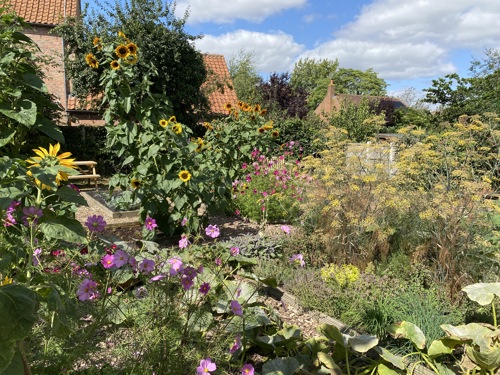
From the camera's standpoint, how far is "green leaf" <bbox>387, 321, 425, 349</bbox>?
2402 millimetres

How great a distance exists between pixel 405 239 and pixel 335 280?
1.02m

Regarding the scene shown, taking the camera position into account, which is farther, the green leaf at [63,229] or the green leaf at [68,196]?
the green leaf at [68,196]

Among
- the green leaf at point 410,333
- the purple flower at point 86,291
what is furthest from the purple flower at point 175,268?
the green leaf at point 410,333

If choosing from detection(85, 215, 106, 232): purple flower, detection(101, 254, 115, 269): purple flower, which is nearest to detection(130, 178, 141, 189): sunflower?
detection(85, 215, 106, 232): purple flower

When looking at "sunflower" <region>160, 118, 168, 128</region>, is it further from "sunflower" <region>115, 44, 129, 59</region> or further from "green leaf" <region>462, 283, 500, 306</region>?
"green leaf" <region>462, 283, 500, 306</region>

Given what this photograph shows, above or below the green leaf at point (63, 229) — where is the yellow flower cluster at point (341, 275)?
below

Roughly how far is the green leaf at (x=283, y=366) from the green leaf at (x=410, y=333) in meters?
0.77

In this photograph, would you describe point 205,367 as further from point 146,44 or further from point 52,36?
point 52,36

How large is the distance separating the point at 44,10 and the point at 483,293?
816 inches

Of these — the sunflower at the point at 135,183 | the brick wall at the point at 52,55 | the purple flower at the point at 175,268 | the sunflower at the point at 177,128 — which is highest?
the brick wall at the point at 52,55

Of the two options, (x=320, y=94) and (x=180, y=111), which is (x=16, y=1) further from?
(x=320, y=94)

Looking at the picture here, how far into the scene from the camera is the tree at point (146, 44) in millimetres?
11742

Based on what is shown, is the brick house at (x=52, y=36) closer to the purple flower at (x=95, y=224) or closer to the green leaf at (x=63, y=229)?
the purple flower at (x=95, y=224)

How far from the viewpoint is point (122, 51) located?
3.99 metres
